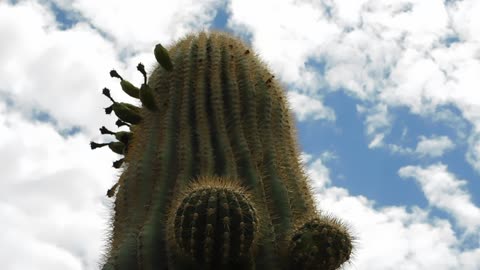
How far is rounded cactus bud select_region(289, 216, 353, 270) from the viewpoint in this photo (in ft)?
17.9

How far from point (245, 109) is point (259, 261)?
144 cm

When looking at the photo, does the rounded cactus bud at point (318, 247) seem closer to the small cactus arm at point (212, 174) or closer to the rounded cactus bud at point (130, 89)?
the small cactus arm at point (212, 174)

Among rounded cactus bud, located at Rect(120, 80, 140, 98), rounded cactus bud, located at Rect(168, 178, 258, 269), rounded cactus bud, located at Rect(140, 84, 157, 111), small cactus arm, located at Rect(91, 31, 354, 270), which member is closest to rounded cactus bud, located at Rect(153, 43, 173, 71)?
small cactus arm, located at Rect(91, 31, 354, 270)

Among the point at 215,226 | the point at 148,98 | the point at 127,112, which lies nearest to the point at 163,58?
the point at 148,98

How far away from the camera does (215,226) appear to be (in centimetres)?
500

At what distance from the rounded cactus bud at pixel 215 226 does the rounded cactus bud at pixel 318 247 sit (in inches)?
17.7

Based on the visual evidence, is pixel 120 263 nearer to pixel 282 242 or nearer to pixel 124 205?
pixel 124 205

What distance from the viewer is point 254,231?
511 cm

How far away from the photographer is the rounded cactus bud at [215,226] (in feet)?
16.5

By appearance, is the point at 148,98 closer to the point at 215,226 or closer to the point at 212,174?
the point at 212,174

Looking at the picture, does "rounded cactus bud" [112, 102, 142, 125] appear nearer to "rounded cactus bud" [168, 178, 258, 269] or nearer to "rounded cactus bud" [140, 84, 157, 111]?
"rounded cactus bud" [140, 84, 157, 111]

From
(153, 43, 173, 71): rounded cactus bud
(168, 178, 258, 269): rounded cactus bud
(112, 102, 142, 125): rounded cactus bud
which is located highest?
(153, 43, 173, 71): rounded cactus bud

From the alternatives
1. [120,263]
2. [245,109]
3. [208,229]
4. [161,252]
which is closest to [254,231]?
[208,229]

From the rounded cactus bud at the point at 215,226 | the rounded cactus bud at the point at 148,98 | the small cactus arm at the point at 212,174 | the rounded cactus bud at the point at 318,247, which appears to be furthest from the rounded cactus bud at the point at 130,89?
the rounded cactus bud at the point at 318,247
